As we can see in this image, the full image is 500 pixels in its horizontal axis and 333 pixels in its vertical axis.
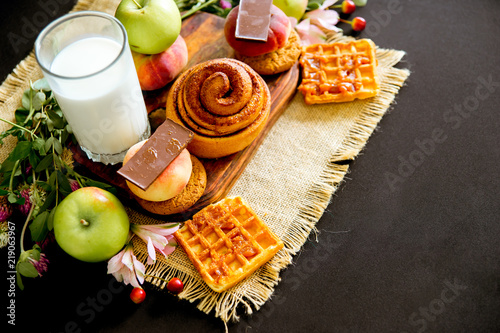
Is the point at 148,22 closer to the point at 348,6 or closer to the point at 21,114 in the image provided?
the point at 21,114

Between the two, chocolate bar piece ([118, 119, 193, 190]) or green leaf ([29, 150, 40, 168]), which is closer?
chocolate bar piece ([118, 119, 193, 190])

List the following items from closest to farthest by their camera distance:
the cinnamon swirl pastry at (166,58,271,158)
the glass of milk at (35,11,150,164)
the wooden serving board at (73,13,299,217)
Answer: the glass of milk at (35,11,150,164) < the cinnamon swirl pastry at (166,58,271,158) < the wooden serving board at (73,13,299,217)

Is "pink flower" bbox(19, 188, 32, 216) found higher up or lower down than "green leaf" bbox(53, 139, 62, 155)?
lower down

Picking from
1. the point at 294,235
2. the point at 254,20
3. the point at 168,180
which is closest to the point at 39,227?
the point at 168,180

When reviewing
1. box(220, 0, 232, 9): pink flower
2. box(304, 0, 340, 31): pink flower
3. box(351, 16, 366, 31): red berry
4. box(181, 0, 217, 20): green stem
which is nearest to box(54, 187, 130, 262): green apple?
box(181, 0, 217, 20): green stem

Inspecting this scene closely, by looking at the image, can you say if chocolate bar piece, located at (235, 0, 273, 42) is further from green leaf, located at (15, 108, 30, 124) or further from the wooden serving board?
green leaf, located at (15, 108, 30, 124)

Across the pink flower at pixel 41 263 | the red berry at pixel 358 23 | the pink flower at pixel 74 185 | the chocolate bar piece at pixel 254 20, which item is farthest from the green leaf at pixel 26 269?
the red berry at pixel 358 23

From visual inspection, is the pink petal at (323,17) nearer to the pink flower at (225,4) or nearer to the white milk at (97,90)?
the pink flower at (225,4)
